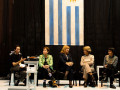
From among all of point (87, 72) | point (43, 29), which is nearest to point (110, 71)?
point (87, 72)

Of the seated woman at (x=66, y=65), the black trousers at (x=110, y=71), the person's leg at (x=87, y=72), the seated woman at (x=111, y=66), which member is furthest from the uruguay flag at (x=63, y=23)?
the black trousers at (x=110, y=71)

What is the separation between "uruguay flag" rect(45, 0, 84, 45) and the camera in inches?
279

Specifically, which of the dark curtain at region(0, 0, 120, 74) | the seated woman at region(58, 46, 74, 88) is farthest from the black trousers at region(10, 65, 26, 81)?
the dark curtain at region(0, 0, 120, 74)

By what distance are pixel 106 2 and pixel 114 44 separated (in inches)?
56.4

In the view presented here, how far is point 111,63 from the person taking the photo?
5.93m

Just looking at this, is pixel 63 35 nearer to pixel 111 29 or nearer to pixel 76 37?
pixel 76 37

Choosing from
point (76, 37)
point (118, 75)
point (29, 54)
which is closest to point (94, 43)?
point (76, 37)

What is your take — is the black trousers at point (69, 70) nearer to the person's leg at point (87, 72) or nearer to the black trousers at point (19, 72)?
the person's leg at point (87, 72)

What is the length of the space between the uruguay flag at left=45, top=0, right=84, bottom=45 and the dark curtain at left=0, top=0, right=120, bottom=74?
147 millimetres

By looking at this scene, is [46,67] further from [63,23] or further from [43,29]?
[63,23]

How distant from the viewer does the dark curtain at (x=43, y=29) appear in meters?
7.00

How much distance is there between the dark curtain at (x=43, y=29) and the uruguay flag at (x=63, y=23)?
0.15 m

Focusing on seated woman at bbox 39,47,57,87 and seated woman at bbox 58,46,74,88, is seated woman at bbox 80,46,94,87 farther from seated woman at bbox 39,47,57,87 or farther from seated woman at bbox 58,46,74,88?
seated woman at bbox 39,47,57,87

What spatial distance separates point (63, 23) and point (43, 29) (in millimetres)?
711
